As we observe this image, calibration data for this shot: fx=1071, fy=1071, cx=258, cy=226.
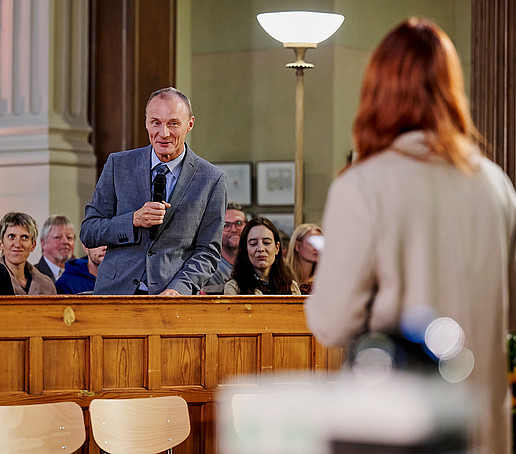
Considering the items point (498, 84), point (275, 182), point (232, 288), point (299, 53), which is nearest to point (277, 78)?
point (275, 182)

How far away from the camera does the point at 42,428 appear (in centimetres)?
430

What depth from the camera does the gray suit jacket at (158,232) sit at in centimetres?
462

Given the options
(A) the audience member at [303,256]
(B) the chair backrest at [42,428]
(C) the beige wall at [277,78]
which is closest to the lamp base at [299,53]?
(A) the audience member at [303,256]

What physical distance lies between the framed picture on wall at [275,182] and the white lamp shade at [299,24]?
408 cm

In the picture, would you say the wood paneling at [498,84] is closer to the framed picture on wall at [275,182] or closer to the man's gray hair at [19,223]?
the framed picture on wall at [275,182]

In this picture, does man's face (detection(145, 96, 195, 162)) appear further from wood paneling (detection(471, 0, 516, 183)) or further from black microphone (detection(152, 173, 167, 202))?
wood paneling (detection(471, 0, 516, 183))

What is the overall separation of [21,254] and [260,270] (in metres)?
1.27

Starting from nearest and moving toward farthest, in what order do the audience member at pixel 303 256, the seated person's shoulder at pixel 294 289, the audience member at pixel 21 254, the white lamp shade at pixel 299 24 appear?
1. the seated person's shoulder at pixel 294 289
2. the audience member at pixel 21 254
3. the audience member at pixel 303 256
4. the white lamp shade at pixel 299 24

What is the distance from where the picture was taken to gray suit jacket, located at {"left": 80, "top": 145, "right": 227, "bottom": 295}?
15.1 feet

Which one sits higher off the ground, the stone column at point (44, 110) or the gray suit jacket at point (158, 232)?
the stone column at point (44, 110)

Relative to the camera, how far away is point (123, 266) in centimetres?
468

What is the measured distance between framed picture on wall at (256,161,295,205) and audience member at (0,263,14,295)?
6.23 m

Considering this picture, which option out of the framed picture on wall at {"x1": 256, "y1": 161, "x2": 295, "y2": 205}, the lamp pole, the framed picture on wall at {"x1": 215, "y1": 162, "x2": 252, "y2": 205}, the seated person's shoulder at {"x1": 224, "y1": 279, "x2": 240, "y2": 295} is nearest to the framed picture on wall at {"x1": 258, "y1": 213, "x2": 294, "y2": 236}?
the framed picture on wall at {"x1": 256, "y1": 161, "x2": 295, "y2": 205}

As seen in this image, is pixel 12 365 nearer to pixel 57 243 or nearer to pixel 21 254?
pixel 21 254
